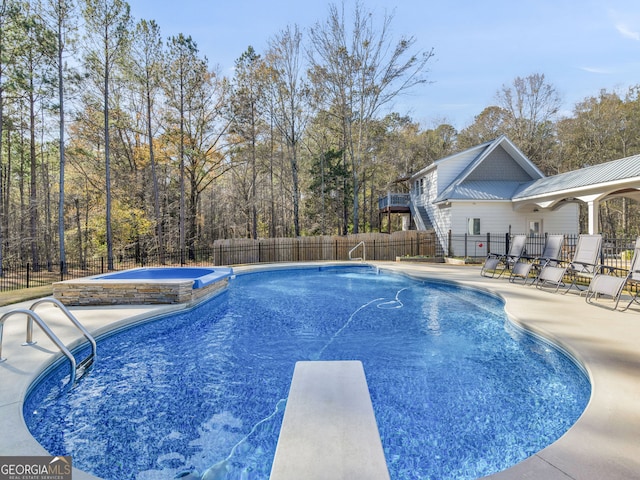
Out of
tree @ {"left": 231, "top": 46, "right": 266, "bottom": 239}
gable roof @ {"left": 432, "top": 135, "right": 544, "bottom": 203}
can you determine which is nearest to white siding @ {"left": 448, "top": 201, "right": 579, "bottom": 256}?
gable roof @ {"left": 432, "top": 135, "right": 544, "bottom": 203}

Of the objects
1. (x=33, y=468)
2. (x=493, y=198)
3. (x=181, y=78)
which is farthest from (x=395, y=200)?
(x=33, y=468)

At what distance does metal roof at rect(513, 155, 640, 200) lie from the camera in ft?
35.0

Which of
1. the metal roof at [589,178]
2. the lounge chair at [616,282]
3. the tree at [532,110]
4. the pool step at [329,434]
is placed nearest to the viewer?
the pool step at [329,434]

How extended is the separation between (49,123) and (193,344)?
18.6 meters

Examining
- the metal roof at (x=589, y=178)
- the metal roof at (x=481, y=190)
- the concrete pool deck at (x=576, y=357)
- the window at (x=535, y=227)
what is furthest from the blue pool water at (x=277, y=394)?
the window at (x=535, y=227)

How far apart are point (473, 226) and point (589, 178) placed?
529 cm

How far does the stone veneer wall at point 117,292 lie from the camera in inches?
259

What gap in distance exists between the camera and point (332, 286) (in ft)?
32.9

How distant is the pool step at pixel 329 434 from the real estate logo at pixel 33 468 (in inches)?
50.0

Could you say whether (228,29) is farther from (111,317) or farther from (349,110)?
(111,317)

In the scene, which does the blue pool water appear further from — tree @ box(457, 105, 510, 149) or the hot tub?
tree @ box(457, 105, 510, 149)

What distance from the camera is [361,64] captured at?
1850 cm

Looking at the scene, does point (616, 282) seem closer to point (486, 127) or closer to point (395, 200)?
point (395, 200)

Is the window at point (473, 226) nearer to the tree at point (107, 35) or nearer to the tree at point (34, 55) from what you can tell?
the tree at point (107, 35)
